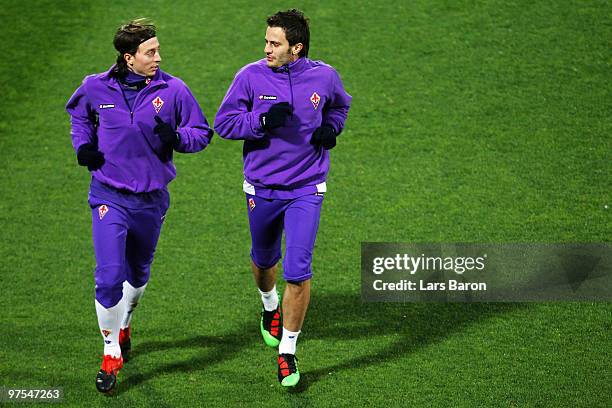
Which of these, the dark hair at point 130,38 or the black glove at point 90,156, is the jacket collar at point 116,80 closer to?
the dark hair at point 130,38

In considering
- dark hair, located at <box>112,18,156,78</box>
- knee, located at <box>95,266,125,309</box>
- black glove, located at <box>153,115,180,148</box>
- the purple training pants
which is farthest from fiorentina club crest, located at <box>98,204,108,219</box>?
dark hair, located at <box>112,18,156,78</box>

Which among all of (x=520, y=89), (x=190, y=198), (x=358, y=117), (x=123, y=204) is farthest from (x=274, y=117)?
(x=520, y=89)

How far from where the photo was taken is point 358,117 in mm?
10148

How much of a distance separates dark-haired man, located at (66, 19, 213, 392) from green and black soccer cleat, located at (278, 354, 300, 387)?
92cm

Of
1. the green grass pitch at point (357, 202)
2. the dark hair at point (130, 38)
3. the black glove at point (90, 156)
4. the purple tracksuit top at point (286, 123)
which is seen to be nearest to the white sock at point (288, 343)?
the green grass pitch at point (357, 202)

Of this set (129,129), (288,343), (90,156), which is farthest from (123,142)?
(288,343)

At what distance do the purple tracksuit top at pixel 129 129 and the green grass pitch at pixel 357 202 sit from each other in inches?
48.1

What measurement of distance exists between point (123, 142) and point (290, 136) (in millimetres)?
941

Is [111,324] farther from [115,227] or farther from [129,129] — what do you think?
[129,129]

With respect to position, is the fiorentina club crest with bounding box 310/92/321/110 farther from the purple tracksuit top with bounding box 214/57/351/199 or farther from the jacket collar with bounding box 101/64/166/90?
the jacket collar with bounding box 101/64/166/90

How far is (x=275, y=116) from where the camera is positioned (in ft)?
20.5

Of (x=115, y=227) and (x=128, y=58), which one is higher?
(x=128, y=58)

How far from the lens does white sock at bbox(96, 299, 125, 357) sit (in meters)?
6.33

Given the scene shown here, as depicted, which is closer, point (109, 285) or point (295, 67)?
point (109, 285)
